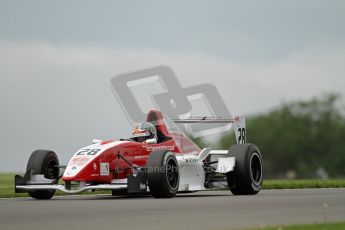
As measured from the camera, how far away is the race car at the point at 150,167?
765 inches

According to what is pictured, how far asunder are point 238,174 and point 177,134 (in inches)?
99.3

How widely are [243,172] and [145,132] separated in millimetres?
2972

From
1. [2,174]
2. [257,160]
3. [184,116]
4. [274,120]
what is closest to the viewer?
[257,160]

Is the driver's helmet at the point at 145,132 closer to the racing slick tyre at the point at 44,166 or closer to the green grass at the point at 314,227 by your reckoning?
the racing slick tyre at the point at 44,166

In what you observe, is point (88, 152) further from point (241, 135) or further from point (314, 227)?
point (314, 227)

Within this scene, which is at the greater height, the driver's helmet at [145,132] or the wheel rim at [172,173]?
the driver's helmet at [145,132]

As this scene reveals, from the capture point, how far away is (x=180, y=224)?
11.7m

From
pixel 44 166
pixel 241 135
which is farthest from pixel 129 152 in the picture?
pixel 241 135

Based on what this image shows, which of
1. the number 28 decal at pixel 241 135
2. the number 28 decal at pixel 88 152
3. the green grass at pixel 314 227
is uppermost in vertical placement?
the number 28 decal at pixel 241 135

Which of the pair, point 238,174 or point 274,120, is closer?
point 238,174

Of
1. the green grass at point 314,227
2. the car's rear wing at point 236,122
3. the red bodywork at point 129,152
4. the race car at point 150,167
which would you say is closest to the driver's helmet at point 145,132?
the race car at point 150,167

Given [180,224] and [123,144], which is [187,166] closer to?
[123,144]

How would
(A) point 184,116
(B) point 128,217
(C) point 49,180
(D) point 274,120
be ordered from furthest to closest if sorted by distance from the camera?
(D) point 274,120, (A) point 184,116, (C) point 49,180, (B) point 128,217

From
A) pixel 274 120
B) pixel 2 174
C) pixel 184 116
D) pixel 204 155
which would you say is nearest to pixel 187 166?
pixel 204 155
